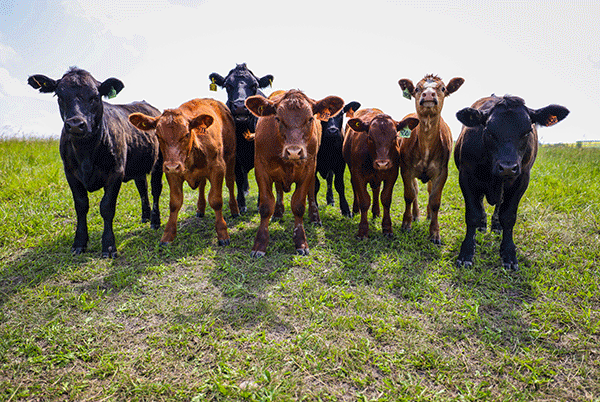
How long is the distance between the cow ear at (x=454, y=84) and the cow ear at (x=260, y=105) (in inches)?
123

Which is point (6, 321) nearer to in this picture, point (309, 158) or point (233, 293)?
point (233, 293)

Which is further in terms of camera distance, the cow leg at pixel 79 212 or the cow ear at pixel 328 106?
the cow leg at pixel 79 212

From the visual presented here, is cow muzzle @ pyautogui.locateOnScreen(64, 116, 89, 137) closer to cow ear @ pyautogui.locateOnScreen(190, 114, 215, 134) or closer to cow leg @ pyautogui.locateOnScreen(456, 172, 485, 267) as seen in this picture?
cow ear @ pyautogui.locateOnScreen(190, 114, 215, 134)

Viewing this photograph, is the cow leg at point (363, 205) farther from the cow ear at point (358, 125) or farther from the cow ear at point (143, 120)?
the cow ear at point (143, 120)

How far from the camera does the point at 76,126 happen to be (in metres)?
4.35

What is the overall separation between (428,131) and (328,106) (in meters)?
1.75

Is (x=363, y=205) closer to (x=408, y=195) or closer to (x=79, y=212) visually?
(x=408, y=195)

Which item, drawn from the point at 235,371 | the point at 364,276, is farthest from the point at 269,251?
the point at 235,371

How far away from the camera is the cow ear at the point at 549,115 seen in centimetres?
452

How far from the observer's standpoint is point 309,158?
517cm

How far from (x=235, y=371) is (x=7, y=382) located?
5.83 ft

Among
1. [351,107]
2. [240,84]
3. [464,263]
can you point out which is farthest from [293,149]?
[240,84]

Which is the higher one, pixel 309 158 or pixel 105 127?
pixel 105 127

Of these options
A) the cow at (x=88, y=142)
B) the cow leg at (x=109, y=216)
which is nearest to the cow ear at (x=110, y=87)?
the cow at (x=88, y=142)
